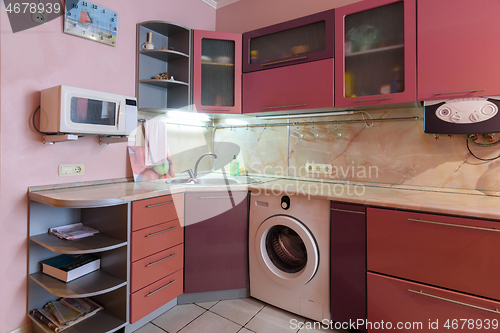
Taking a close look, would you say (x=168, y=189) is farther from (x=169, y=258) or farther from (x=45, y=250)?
(x=45, y=250)

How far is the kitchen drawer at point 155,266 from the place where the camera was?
1.57m

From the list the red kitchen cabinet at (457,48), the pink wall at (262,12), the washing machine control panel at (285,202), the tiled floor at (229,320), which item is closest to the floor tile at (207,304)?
the tiled floor at (229,320)

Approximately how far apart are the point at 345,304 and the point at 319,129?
1373 millimetres

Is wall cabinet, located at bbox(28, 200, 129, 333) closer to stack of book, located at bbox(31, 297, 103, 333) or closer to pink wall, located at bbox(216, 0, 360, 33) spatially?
stack of book, located at bbox(31, 297, 103, 333)

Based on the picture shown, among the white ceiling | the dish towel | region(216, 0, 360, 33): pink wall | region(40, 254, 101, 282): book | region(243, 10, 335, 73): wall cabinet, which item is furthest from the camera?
the white ceiling

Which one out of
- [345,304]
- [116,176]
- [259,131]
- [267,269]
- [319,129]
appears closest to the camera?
[345,304]

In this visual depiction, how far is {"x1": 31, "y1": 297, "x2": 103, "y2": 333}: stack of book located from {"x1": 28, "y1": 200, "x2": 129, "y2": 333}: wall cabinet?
0.09ft

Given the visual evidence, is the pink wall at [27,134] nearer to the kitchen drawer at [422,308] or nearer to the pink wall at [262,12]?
the pink wall at [262,12]

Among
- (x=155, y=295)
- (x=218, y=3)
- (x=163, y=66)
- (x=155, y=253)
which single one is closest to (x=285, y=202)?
(x=155, y=253)

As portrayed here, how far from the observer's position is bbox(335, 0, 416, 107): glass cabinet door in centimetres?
161

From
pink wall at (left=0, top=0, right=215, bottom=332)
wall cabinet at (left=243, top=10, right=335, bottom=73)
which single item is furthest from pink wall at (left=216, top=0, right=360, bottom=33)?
pink wall at (left=0, top=0, right=215, bottom=332)

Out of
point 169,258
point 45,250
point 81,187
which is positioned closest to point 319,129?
point 169,258

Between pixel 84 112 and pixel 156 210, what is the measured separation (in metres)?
0.74

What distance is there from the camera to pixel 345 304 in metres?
1.58
